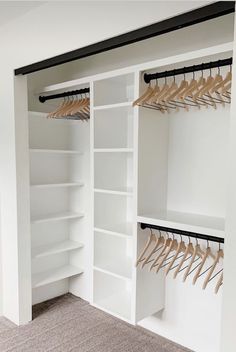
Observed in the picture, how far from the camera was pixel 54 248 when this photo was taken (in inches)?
128

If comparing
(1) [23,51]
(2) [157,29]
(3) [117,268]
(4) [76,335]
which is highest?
(1) [23,51]

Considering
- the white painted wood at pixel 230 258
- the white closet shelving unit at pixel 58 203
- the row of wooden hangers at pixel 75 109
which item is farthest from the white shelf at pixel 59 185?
the white painted wood at pixel 230 258

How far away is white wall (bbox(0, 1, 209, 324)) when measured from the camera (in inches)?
71.2

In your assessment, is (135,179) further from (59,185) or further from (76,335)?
(76,335)

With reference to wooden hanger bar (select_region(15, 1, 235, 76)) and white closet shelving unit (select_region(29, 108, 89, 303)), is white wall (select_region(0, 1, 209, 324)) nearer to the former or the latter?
wooden hanger bar (select_region(15, 1, 235, 76))

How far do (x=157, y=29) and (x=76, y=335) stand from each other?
8.22ft

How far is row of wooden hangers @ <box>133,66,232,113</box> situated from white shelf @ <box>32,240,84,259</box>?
1.75 meters

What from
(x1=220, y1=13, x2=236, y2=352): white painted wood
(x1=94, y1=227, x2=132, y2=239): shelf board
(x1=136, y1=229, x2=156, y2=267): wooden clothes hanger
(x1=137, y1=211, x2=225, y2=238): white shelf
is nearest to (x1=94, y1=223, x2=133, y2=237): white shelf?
(x1=94, y1=227, x2=132, y2=239): shelf board

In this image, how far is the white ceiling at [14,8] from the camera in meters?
2.25

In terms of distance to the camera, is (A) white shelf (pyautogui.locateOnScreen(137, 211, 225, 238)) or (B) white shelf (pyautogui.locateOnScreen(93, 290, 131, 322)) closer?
(A) white shelf (pyautogui.locateOnScreen(137, 211, 225, 238))

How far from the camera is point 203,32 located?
232cm

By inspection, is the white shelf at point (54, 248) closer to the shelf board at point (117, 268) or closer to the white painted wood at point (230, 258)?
the shelf board at point (117, 268)

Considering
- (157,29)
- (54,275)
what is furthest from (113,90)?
(54,275)

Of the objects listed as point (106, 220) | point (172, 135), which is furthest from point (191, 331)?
point (172, 135)
